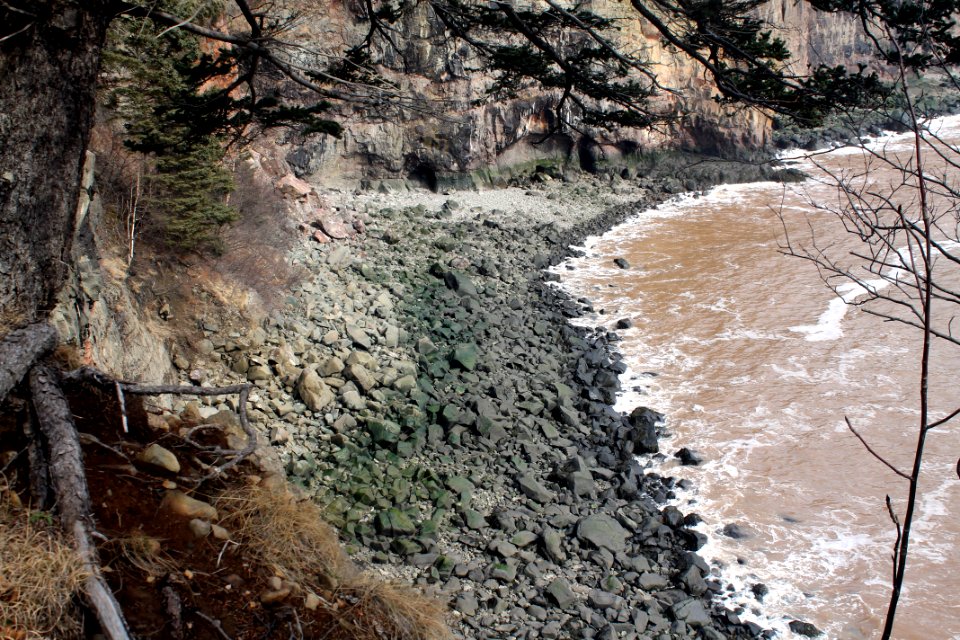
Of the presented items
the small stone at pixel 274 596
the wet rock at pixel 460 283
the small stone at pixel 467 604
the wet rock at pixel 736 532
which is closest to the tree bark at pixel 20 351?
the small stone at pixel 274 596

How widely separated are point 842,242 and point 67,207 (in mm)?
21207

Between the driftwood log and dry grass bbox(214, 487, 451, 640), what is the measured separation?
36 cm

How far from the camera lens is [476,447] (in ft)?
32.9

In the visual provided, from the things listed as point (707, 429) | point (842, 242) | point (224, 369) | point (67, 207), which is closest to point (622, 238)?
point (842, 242)

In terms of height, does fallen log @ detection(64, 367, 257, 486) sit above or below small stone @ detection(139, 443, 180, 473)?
above

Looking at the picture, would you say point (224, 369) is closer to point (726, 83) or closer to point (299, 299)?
point (299, 299)

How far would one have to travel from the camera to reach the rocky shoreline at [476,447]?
25.2 ft

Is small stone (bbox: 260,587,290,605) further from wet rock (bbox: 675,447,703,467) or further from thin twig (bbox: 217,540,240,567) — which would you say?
wet rock (bbox: 675,447,703,467)

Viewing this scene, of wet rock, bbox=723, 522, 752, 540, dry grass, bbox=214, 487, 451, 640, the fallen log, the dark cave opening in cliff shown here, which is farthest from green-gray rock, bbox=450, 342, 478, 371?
the dark cave opening in cliff

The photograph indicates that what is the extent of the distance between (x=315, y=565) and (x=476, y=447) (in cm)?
612

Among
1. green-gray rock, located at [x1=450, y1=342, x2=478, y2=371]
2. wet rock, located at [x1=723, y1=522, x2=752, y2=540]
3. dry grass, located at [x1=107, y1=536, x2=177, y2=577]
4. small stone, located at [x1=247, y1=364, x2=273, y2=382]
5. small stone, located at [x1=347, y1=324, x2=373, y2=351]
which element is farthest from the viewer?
green-gray rock, located at [x1=450, y1=342, x2=478, y2=371]

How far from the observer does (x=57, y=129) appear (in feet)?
10.9

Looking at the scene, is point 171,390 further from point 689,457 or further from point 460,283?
point 460,283

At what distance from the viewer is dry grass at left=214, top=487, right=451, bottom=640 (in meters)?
3.74
